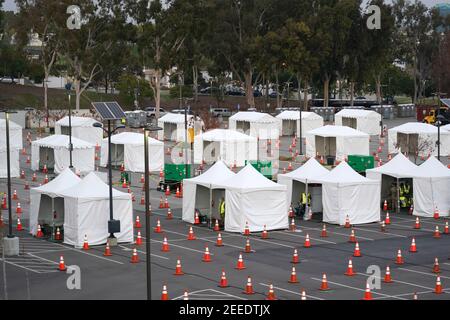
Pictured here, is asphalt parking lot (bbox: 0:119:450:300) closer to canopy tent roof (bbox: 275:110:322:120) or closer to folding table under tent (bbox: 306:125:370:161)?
folding table under tent (bbox: 306:125:370:161)

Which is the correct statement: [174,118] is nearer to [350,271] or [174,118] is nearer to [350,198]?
[350,198]

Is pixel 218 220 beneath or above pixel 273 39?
beneath

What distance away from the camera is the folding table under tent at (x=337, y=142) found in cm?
6391

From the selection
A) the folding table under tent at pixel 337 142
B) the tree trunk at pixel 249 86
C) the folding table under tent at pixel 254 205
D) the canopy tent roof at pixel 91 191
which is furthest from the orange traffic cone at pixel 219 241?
the tree trunk at pixel 249 86

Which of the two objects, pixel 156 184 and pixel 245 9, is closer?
pixel 156 184

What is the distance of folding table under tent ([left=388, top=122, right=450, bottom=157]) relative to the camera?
2547 inches

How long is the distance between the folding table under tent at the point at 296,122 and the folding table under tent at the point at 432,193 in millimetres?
34038

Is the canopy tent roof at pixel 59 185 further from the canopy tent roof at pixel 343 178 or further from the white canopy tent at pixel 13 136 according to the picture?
the white canopy tent at pixel 13 136

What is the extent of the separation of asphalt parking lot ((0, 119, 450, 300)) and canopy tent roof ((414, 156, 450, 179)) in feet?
7.20

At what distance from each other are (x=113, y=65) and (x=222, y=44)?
36.9ft

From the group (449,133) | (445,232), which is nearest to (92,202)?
(445,232)

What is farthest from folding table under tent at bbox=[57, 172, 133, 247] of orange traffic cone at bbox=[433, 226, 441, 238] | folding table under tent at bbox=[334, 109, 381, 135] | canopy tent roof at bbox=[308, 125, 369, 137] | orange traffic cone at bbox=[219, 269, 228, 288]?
folding table under tent at bbox=[334, 109, 381, 135]

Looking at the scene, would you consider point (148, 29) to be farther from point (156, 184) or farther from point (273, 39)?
point (156, 184)

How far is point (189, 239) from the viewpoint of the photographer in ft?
120
